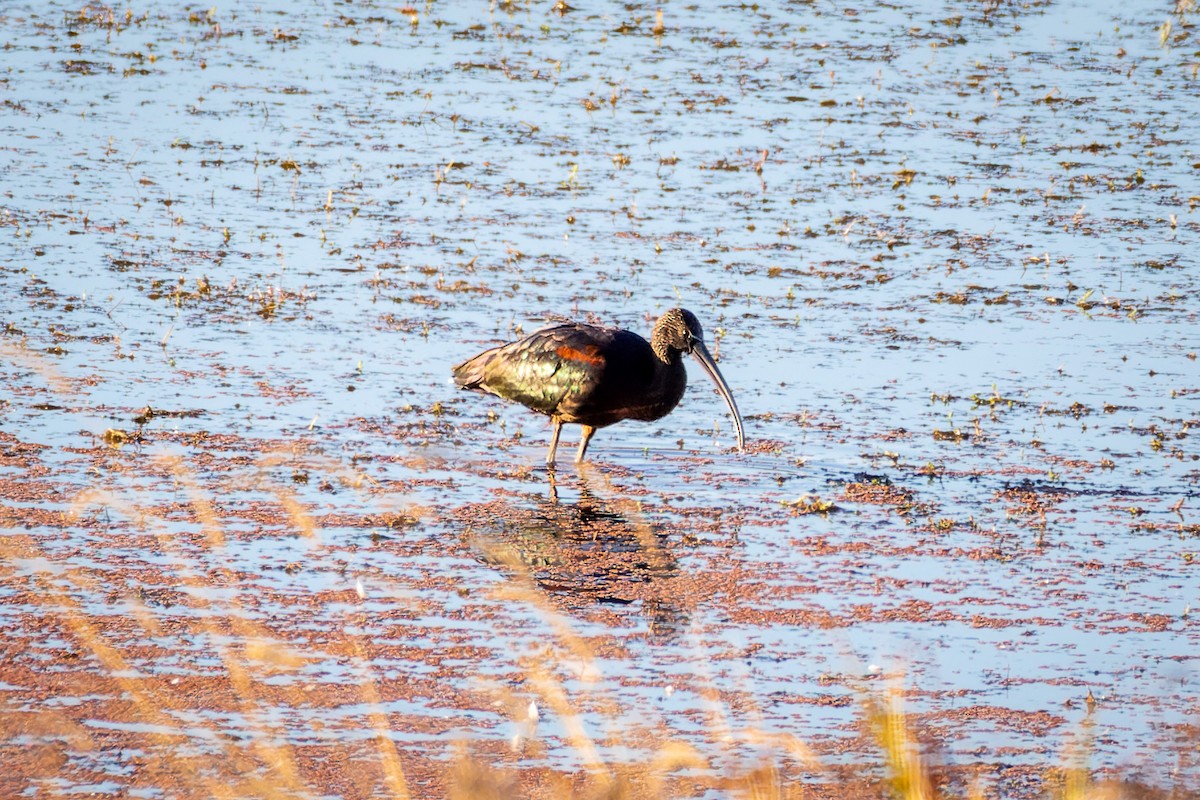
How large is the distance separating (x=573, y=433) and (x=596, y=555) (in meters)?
2.34

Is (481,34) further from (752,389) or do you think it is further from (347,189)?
(752,389)

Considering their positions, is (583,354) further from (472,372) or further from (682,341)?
(472,372)

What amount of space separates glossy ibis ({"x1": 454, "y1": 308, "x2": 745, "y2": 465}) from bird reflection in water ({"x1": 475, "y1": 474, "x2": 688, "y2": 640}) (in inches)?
17.8

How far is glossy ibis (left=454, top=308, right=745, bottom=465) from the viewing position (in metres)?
9.38

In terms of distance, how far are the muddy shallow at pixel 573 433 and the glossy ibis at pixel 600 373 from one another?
0.35m

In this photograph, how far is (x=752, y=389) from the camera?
36.4 feet

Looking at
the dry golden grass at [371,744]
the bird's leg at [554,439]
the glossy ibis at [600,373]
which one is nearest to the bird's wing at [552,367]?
the glossy ibis at [600,373]

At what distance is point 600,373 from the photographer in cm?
933

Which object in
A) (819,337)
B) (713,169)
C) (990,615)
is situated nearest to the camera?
(990,615)

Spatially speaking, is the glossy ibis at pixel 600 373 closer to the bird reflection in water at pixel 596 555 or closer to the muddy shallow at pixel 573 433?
the muddy shallow at pixel 573 433

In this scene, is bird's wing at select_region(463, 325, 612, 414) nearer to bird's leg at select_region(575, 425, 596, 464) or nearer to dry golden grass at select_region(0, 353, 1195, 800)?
bird's leg at select_region(575, 425, 596, 464)

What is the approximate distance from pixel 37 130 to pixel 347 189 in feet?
11.6

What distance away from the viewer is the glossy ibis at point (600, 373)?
938cm

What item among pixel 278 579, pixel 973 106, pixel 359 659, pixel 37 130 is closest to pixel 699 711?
pixel 359 659
